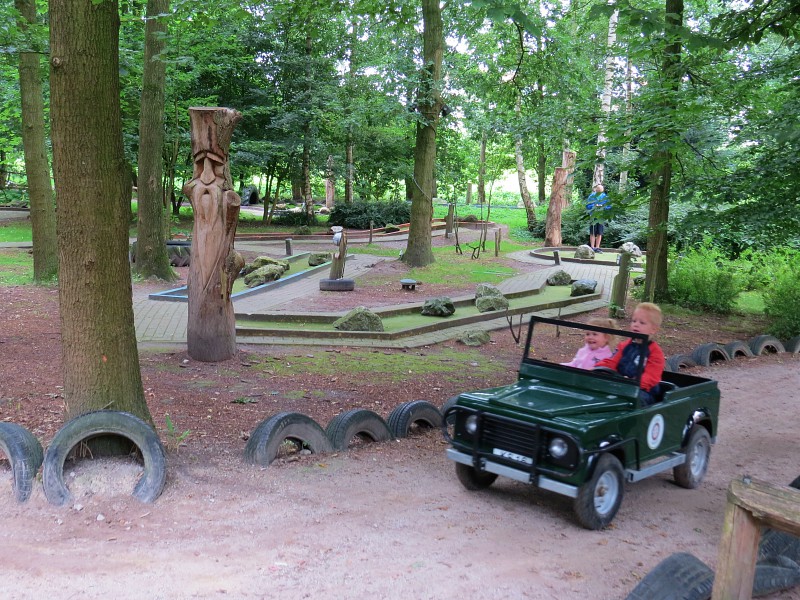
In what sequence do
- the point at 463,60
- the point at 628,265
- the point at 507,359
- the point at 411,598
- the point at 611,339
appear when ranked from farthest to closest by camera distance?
the point at 463,60
the point at 628,265
the point at 507,359
the point at 611,339
the point at 411,598

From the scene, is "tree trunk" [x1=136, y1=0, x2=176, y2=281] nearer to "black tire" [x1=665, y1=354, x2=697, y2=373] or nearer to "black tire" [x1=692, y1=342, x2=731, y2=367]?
"black tire" [x1=665, y1=354, x2=697, y2=373]

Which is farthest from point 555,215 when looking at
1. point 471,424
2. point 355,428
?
point 471,424

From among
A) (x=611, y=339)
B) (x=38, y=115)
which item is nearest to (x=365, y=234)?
(x=38, y=115)

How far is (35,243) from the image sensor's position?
15.6 metres

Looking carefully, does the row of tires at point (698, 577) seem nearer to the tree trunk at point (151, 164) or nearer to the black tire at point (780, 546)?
the black tire at point (780, 546)

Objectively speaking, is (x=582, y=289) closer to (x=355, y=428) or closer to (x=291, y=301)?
(x=291, y=301)

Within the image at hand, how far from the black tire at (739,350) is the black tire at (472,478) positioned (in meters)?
7.24

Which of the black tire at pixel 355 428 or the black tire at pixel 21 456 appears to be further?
the black tire at pixel 355 428

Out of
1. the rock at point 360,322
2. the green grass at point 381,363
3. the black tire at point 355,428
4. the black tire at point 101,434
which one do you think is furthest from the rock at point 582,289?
the black tire at point 101,434

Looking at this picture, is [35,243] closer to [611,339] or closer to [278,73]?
[611,339]

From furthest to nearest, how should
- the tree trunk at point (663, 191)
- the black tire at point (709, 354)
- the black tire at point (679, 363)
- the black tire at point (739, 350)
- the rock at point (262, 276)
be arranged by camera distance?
the rock at point (262, 276) < the black tire at point (739, 350) < the tree trunk at point (663, 191) < the black tire at point (709, 354) < the black tire at point (679, 363)

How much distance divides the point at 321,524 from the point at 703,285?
13787 millimetres

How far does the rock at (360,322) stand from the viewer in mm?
12078

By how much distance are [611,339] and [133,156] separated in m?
25.2
